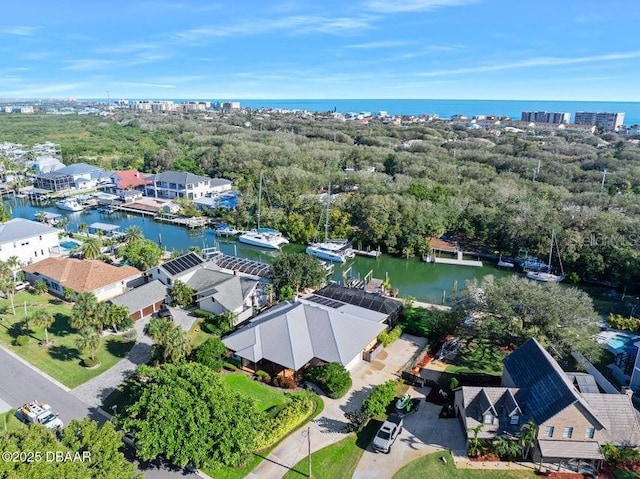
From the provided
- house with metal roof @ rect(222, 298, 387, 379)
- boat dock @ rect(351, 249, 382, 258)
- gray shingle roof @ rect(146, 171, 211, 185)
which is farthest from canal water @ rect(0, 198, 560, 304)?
house with metal roof @ rect(222, 298, 387, 379)

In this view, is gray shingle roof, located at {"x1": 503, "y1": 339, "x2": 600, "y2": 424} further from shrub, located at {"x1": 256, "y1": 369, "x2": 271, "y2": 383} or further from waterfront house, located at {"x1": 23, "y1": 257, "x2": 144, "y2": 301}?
waterfront house, located at {"x1": 23, "y1": 257, "x2": 144, "y2": 301}

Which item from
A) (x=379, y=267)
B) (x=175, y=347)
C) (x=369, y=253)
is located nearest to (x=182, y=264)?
(x=175, y=347)

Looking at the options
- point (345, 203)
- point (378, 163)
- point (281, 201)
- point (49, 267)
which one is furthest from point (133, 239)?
point (378, 163)

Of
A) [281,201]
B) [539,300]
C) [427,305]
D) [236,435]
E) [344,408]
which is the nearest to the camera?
[236,435]

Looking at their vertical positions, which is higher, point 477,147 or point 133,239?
point 477,147

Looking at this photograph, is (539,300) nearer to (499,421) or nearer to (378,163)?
(499,421)
